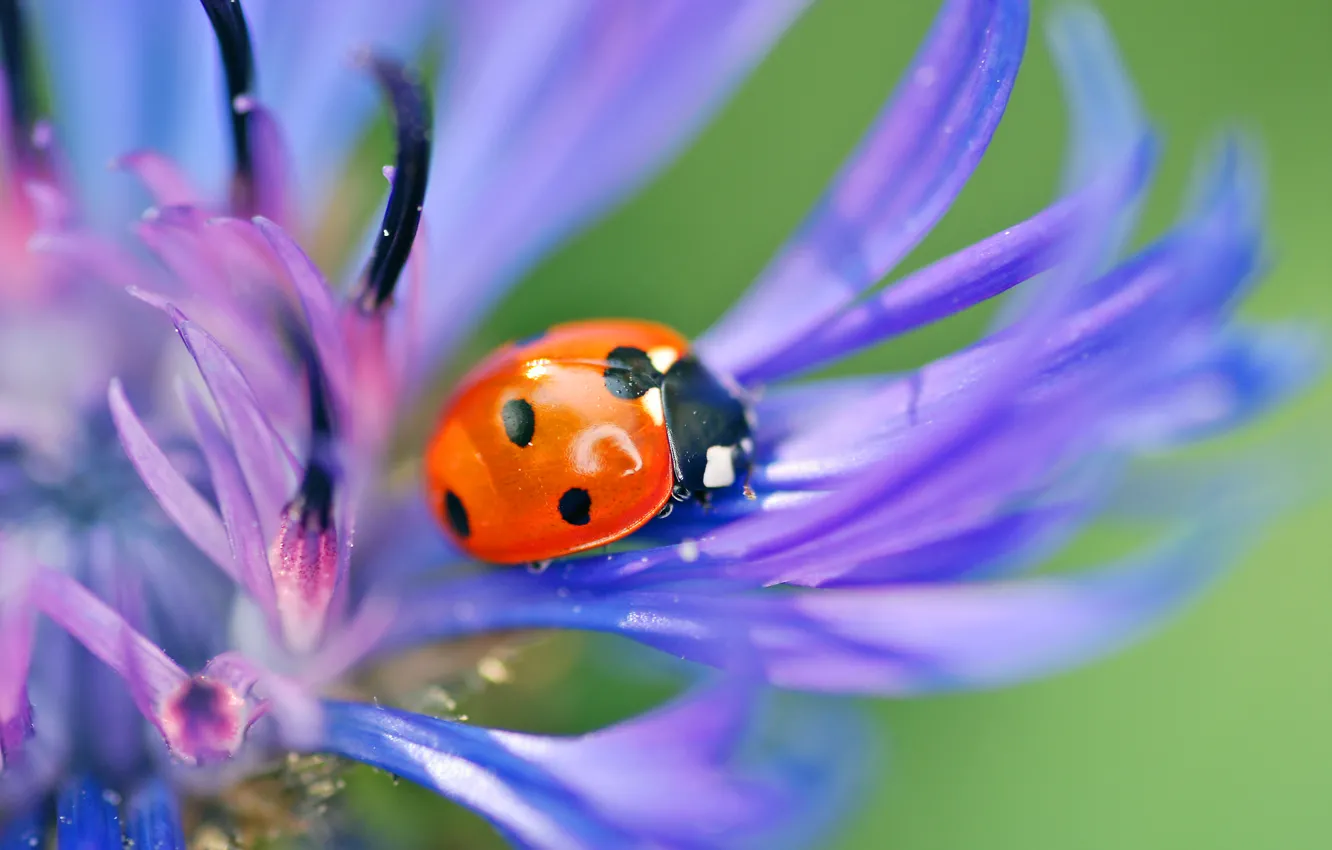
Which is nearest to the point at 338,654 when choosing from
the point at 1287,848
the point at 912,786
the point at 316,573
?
the point at 316,573

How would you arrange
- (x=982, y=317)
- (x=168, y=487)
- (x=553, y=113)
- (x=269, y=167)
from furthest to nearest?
1. (x=982, y=317)
2. (x=553, y=113)
3. (x=269, y=167)
4. (x=168, y=487)

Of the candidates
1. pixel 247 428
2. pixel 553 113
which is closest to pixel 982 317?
pixel 553 113

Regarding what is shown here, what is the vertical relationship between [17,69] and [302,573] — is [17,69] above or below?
above

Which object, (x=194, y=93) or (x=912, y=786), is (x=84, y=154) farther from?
(x=912, y=786)

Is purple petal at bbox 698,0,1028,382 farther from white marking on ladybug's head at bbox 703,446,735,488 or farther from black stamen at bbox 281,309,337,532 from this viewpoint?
black stamen at bbox 281,309,337,532

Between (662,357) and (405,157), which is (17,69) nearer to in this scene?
(405,157)

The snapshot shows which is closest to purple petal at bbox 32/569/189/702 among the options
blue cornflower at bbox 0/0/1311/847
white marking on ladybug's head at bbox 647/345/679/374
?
blue cornflower at bbox 0/0/1311/847
